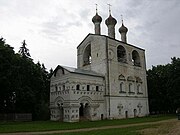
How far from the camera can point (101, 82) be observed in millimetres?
40250

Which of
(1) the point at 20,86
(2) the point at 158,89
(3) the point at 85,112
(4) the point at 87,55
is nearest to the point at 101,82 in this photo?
(3) the point at 85,112

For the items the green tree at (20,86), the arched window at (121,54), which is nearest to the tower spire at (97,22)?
the arched window at (121,54)

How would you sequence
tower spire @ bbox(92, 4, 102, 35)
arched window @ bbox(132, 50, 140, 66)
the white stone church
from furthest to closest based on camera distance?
1. arched window @ bbox(132, 50, 140, 66)
2. tower spire @ bbox(92, 4, 102, 35)
3. the white stone church

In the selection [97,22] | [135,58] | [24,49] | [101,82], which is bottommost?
[101,82]

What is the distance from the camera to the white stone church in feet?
120

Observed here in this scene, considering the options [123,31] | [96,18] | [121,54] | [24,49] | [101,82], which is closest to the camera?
[101,82]

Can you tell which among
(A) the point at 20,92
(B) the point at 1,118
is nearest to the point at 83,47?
(A) the point at 20,92

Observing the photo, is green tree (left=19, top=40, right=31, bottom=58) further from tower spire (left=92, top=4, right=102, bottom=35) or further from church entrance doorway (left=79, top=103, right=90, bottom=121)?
church entrance doorway (left=79, top=103, right=90, bottom=121)

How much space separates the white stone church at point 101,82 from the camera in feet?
120

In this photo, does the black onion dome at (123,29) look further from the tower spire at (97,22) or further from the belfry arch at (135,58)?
the tower spire at (97,22)

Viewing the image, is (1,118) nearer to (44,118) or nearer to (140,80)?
(44,118)

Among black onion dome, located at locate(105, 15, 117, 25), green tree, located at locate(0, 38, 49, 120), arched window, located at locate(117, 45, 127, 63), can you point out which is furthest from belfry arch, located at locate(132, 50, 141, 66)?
green tree, located at locate(0, 38, 49, 120)

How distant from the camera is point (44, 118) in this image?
43.8 m

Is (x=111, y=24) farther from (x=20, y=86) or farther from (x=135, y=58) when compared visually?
(x=20, y=86)
